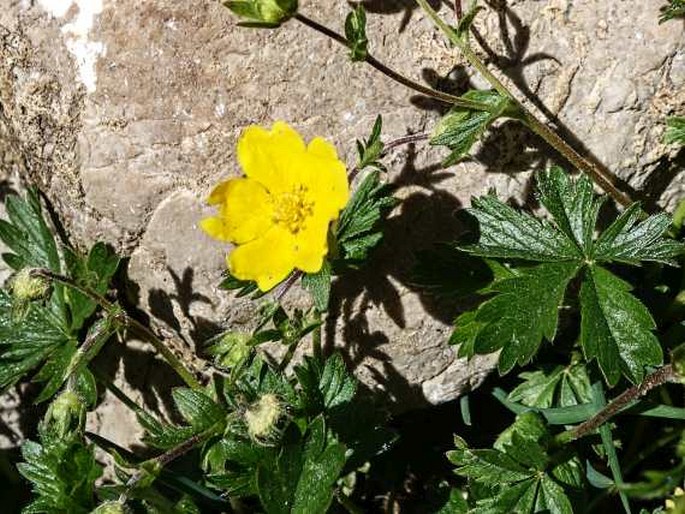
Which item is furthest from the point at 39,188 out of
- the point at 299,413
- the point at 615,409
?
the point at 615,409

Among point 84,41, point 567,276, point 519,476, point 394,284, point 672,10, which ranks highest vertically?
point 84,41

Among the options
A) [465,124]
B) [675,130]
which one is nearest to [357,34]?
[465,124]

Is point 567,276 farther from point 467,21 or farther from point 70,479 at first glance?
point 70,479

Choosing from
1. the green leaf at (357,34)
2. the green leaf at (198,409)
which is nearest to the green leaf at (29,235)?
the green leaf at (198,409)

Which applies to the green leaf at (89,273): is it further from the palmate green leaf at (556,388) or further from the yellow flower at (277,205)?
the palmate green leaf at (556,388)

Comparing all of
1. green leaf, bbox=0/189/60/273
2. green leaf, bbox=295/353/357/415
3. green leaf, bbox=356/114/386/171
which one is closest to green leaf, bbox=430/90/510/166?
green leaf, bbox=356/114/386/171
